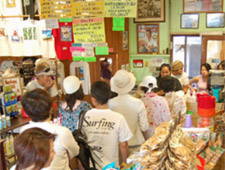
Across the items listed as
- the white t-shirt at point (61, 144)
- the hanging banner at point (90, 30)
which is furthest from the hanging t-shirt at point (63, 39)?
the white t-shirt at point (61, 144)

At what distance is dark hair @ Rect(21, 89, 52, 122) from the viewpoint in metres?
1.93

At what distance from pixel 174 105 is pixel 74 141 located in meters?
1.42

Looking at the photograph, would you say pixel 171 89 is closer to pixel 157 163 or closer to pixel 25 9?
pixel 157 163

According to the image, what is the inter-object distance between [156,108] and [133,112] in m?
0.34

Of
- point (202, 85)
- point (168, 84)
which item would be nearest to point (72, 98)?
point (168, 84)

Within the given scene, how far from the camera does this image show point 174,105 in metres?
2.87

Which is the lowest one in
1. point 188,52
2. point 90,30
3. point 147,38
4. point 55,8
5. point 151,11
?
point 188,52

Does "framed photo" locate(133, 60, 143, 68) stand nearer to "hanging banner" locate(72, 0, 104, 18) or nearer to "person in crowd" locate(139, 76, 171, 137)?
"hanging banner" locate(72, 0, 104, 18)

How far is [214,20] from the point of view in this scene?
16.5ft

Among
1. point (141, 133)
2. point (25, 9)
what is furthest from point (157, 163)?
point (25, 9)

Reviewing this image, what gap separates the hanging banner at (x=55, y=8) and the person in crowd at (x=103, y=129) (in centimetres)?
155

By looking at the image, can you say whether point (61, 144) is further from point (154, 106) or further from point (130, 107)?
point (154, 106)

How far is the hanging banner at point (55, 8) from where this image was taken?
3.25 metres

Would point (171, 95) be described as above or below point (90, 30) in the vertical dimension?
below
